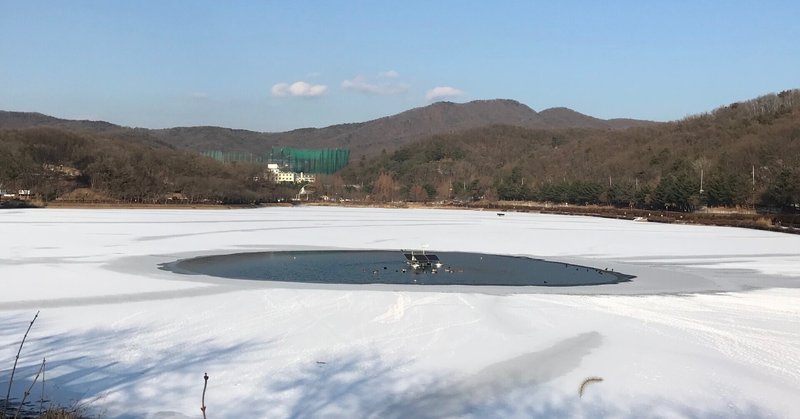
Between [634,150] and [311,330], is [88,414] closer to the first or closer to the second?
[311,330]

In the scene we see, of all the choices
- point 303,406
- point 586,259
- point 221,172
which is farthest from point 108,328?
point 221,172

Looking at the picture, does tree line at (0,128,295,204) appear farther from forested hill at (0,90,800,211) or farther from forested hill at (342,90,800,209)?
forested hill at (342,90,800,209)

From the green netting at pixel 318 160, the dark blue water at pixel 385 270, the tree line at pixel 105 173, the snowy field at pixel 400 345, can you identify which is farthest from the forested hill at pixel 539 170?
the snowy field at pixel 400 345

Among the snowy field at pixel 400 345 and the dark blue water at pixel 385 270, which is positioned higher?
the snowy field at pixel 400 345

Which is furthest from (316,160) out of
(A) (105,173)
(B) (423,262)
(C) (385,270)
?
(C) (385,270)

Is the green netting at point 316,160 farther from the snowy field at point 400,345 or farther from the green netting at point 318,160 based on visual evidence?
the snowy field at point 400,345

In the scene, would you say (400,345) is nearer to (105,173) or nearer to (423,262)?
(423,262)
